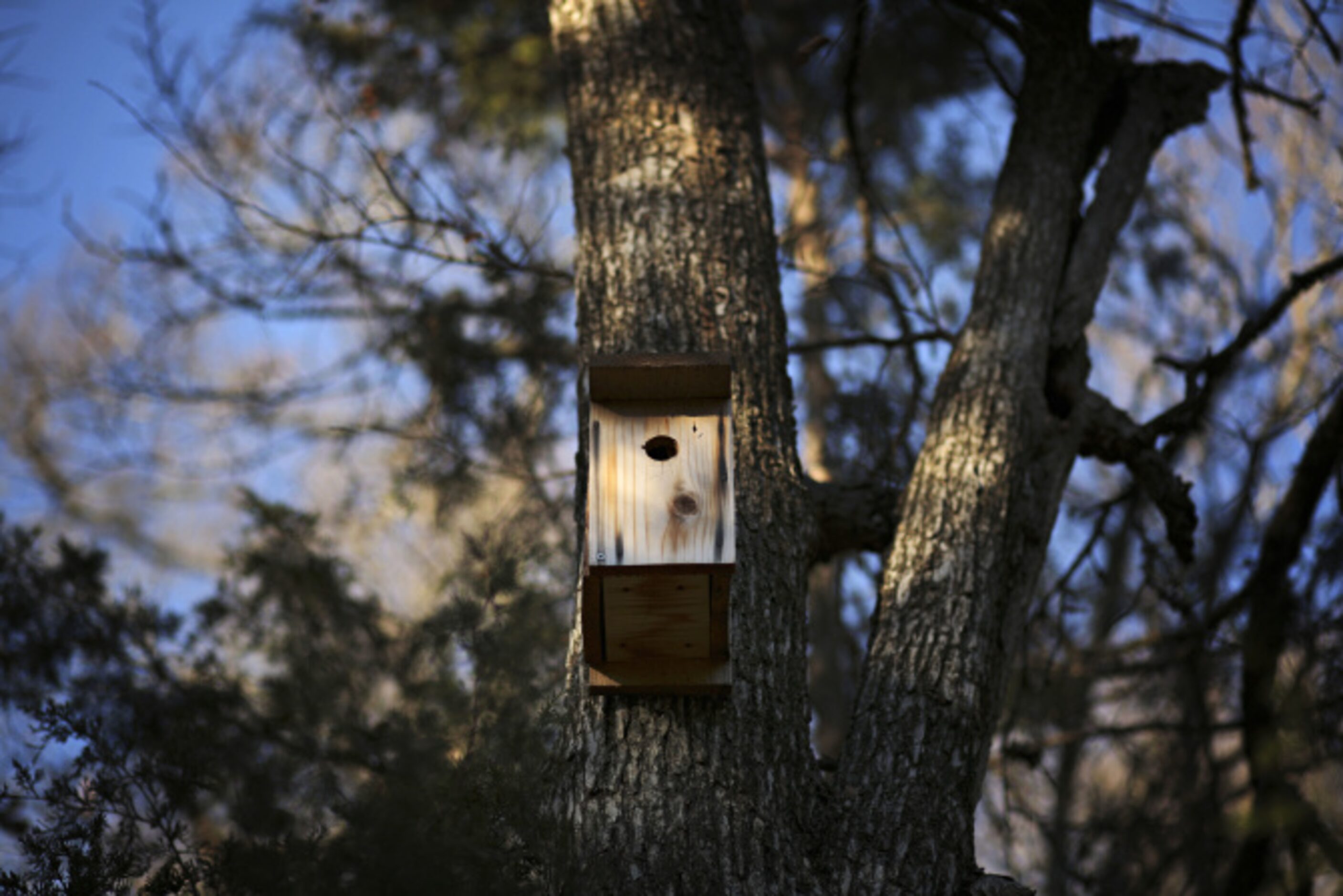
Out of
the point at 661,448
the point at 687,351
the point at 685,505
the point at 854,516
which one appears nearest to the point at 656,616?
the point at 685,505

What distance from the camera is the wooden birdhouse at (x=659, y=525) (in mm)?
2475

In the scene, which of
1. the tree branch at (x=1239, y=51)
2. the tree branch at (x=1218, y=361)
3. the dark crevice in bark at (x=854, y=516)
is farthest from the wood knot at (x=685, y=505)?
the tree branch at (x=1239, y=51)

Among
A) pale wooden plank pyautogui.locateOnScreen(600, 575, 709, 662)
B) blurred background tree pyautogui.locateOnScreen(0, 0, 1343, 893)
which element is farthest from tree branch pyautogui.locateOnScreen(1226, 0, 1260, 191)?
pale wooden plank pyautogui.locateOnScreen(600, 575, 709, 662)

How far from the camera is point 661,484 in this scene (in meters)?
2.55

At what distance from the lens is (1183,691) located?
19.6 ft

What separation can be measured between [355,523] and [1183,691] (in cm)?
468

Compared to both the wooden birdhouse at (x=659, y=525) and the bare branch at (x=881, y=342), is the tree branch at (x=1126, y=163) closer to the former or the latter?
the bare branch at (x=881, y=342)

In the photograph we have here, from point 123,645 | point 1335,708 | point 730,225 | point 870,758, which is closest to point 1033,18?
point 730,225

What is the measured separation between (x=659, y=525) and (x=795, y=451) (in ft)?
2.68

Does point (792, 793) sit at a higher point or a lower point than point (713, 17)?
lower

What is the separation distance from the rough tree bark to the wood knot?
38cm

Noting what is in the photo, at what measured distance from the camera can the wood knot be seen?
2508 millimetres

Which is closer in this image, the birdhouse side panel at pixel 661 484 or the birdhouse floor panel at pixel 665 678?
the birdhouse side panel at pixel 661 484

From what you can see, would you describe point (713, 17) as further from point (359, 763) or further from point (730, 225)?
point (359, 763)
